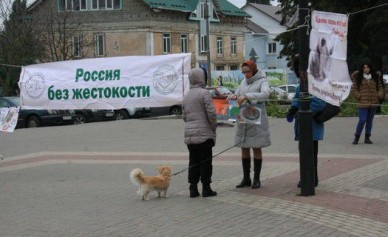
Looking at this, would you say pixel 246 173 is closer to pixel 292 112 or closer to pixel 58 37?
pixel 292 112

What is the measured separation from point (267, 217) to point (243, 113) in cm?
190

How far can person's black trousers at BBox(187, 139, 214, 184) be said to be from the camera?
8211 mm

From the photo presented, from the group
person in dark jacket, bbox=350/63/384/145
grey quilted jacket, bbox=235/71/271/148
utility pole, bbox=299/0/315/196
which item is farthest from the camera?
person in dark jacket, bbox=350/63/384/145

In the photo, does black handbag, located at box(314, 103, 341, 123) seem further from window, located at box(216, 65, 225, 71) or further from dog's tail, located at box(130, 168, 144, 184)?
window, located at box(216, 65, 225, 71)

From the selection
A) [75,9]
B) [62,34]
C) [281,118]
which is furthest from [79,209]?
[75,9]

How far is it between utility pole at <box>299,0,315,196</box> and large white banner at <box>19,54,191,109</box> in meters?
2.20

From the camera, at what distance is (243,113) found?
8.42 metres

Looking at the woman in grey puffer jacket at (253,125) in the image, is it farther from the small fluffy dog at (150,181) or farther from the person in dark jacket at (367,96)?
the person in dark jacket at (367,96)

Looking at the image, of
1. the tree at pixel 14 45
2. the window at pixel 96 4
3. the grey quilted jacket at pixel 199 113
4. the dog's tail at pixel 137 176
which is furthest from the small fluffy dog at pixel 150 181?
the window at pixel 96 4

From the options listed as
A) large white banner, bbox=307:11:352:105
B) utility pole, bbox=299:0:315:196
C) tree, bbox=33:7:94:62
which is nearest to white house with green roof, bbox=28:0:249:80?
tree, bbox=33:7:94:62

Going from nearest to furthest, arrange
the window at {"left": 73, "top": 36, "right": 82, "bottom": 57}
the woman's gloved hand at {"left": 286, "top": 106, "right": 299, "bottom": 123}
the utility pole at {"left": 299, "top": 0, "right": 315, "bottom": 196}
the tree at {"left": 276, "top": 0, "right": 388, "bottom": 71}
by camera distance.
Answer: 1. the utility pole at {"left": 299, "top": 0, "right": 315, "bottom": 196}
2. the woman's gloved hand at {"left": 286, "top": 106, "right": 299, "bottom": 123}
3. the tree at {"left": 276, "top": 0, "right": 388, "bottom": 71}
4. the window at {"left": 73, "top": 36, "right": 82, "bottom": 57}

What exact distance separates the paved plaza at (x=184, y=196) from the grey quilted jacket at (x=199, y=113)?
2.94 ft

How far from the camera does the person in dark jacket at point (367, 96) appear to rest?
13.4 metres

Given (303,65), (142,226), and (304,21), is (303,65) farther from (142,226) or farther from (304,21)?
(142,226)
